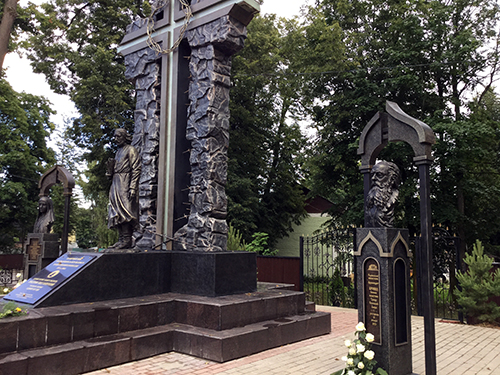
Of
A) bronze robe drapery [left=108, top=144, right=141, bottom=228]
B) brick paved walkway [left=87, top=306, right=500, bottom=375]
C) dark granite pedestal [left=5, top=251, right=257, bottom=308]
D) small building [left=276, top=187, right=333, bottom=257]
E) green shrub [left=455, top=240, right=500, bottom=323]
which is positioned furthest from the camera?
small building [left=276, top=187, right=333, bottom=257]

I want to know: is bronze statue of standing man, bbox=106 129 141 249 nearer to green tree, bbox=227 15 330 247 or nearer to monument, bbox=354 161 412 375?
monument, bbox=354 161 412 375

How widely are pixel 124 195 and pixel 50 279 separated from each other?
185 centimetres

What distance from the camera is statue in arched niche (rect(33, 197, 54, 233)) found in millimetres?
12508

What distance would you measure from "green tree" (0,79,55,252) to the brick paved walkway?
2076cm

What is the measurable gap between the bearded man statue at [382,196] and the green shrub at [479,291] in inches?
205

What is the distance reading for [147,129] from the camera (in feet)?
29.2

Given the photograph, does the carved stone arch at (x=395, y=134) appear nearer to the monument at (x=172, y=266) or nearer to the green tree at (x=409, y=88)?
the monument at (x=172, y=266)

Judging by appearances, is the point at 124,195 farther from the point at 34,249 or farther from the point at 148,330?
the point at 34,249

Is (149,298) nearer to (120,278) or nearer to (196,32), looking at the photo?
(120,278)

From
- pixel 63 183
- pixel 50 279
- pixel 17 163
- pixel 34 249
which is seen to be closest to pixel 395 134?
pixel 50 279

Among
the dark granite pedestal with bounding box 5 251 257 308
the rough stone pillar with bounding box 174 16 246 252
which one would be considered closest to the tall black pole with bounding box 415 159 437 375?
the dark granite pedestal with bounding box 5 251 257 308

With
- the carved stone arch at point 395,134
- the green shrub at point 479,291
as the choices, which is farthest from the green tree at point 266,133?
the carved stone arch at point 395,134

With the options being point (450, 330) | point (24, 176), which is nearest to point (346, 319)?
point (450, 330)

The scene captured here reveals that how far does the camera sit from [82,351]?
17.0 ft
